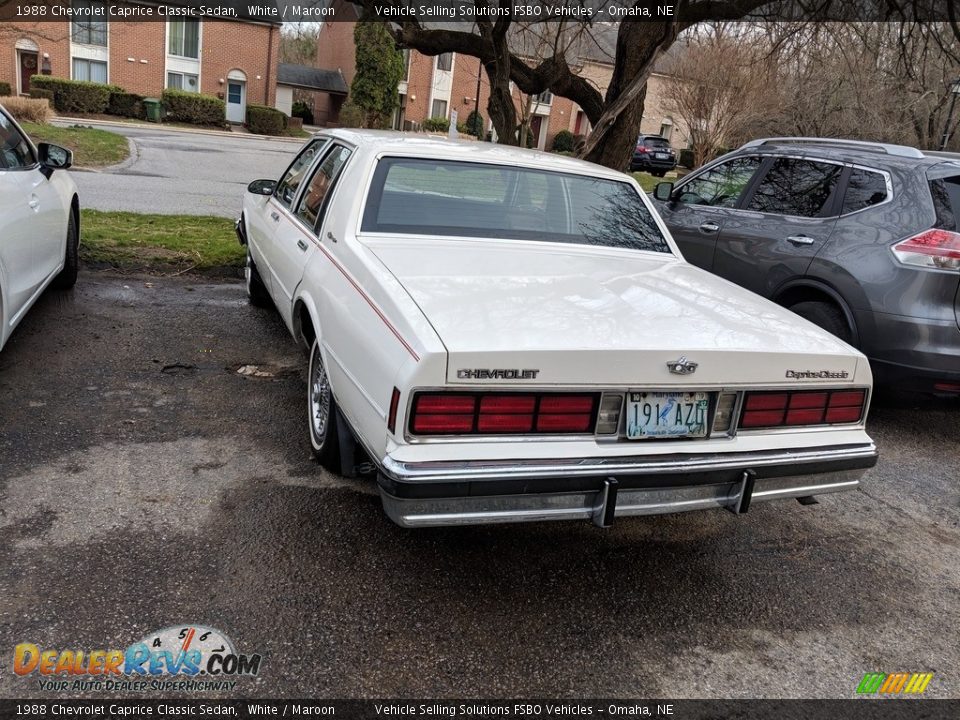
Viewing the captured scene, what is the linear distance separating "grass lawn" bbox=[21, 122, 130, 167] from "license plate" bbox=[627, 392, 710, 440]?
15471 mm

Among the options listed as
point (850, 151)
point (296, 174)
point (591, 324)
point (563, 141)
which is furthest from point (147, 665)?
point (563, 141)

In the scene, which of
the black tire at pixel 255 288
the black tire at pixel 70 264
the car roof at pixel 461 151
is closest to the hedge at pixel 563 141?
the black tire at pixel 255 288

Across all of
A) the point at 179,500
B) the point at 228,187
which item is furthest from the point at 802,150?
the point at 228,187

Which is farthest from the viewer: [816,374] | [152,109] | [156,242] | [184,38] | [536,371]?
[184,38]

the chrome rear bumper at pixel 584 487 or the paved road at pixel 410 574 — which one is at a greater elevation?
the chrome rear bumper at pixel 584 487

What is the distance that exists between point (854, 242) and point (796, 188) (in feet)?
2.75

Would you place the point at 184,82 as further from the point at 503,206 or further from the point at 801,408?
the point at 801,408

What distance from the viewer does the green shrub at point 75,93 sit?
33000 mm

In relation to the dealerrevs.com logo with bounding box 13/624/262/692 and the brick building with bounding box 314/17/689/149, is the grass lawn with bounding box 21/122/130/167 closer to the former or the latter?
the dealerrevs.com logo with bounding box 13/624/262/692

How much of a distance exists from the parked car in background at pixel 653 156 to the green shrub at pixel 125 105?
22.1 metres

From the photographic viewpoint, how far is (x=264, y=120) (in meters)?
37.2

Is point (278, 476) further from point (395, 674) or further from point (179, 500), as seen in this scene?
point (395, 674)

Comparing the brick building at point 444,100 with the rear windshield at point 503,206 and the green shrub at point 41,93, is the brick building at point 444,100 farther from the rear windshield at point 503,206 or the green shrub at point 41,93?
the rear windshield at point 503,206

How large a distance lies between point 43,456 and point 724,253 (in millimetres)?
4847
